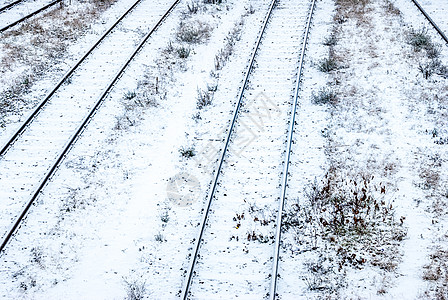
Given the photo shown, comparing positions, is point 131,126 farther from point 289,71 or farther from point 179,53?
point 289,71

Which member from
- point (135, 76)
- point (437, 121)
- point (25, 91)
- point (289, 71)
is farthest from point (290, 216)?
point (25, 91)

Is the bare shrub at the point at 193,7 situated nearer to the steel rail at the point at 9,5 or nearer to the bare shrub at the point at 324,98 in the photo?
the steel rail at the point at 9,5

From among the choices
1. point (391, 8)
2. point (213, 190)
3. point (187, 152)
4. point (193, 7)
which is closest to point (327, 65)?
point (187, 152)

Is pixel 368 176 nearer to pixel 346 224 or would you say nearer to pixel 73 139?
pixel 346 224

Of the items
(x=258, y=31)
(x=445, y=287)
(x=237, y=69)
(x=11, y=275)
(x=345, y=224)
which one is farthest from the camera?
(x=258, y=31)

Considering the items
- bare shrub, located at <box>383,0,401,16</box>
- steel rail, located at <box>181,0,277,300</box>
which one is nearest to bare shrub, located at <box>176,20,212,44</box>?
steel rail, located at <box>181,0,277,300</box>

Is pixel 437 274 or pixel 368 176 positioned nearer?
pixel 437 274

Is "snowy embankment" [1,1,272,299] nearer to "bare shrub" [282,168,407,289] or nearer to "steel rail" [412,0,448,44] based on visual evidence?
"bare shrub" [282,168,407,289]
